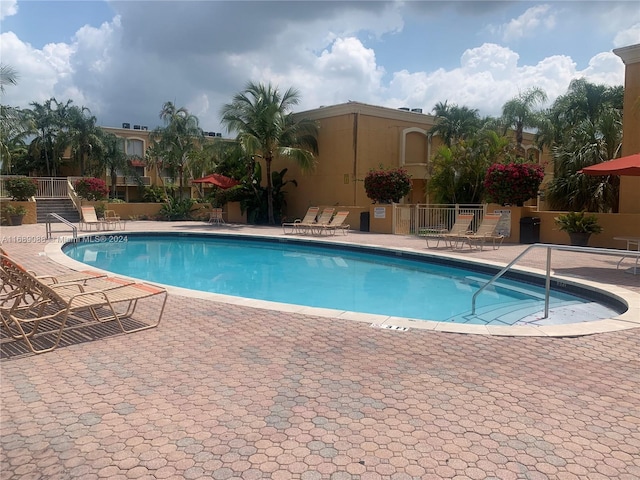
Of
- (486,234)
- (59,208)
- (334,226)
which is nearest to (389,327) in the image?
(486,234)

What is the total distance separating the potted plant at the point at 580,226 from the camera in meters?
13.3

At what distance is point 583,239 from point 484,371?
35.8ft

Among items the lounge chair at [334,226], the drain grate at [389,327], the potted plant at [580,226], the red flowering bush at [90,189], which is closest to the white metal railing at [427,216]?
the lounge chair at [334,226]

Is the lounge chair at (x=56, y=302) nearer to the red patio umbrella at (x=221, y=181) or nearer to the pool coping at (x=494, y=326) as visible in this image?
the pool coping at (x=494, y=326)

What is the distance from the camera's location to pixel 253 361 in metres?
4.34

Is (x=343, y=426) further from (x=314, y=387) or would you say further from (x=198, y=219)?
(x=198, y=219)

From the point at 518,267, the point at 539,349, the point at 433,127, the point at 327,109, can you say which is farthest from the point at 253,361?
the point at 433,127

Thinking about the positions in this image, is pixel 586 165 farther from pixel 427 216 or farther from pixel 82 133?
pixel 82 133

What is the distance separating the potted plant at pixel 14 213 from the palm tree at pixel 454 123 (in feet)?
64.7

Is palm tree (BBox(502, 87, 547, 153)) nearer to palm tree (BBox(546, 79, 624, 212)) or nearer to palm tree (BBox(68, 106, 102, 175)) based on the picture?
palm tree (BBox(546, 79, 624, 212))

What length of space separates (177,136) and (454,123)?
18.6 metres

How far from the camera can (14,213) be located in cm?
2172

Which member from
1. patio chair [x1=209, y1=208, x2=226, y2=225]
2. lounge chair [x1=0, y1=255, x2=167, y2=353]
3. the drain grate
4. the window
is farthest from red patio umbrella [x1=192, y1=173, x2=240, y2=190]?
the window

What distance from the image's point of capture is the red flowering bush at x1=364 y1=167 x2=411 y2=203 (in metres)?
18.4
